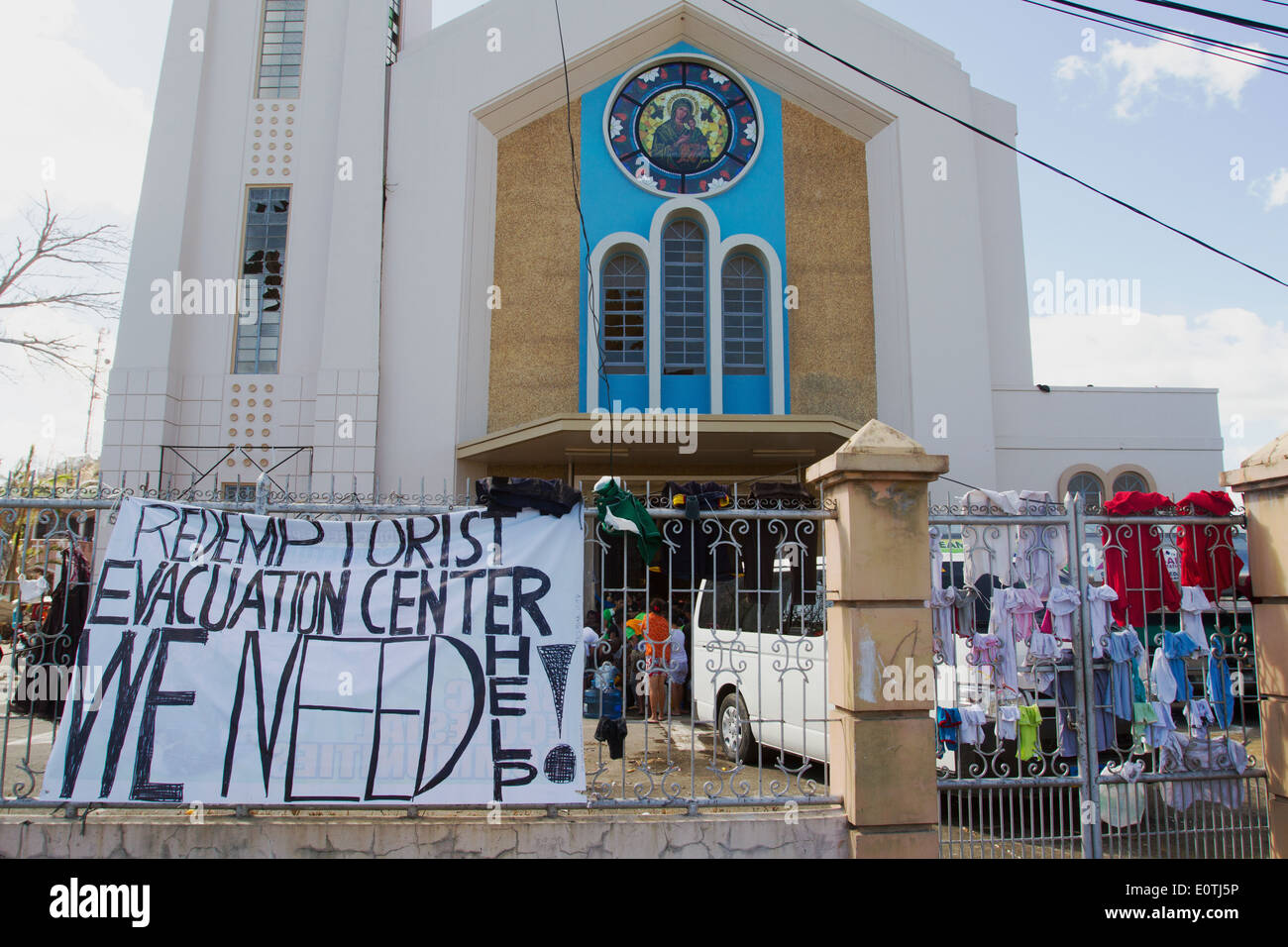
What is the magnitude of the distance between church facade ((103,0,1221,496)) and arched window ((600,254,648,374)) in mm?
41

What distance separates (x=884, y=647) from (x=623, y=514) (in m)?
1.77

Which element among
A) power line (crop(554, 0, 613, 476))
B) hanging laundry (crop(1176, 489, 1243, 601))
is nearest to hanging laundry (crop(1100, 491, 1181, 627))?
hanging laundry (crop(1176, 489, 1243, 601))

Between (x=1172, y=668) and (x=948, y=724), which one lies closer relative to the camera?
(x=948, y=724)

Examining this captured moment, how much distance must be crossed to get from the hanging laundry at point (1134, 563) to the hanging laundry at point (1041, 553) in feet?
1.20

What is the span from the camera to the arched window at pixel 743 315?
15.4m

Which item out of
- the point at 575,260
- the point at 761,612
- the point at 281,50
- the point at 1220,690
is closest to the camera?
the point at 1220,690

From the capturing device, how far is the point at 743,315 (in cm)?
1544

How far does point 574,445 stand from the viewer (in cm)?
1396

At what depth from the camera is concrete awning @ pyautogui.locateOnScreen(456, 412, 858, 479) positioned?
13.1 metres

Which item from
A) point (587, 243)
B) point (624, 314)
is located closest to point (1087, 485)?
point (624, 314)

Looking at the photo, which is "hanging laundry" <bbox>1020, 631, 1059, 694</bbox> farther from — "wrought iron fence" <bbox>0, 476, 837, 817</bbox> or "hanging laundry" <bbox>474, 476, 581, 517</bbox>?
"hanging laundry" <bbox>474, 476, 581, 517</bbox>

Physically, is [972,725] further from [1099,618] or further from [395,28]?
[395,28]

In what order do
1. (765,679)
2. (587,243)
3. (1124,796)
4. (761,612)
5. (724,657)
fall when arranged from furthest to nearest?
1. (587,243)
2. (724,657)
3. (765,679)
4. (761,612)
5. (1124,796)
